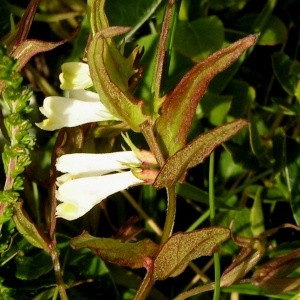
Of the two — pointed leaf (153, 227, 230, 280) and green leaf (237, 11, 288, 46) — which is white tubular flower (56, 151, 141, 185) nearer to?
pointed leaf (153, 227, 230, 280)

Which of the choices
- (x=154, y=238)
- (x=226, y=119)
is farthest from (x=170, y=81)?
(x=154, y=238)

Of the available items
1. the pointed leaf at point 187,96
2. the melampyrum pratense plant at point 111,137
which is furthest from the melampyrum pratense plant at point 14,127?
the pointed leaf at point 187,96

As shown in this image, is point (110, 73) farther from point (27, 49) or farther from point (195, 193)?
point (195, 193)

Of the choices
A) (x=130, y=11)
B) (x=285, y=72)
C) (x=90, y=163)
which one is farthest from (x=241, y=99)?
(x=90, y=163)

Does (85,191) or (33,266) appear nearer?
(85,191)

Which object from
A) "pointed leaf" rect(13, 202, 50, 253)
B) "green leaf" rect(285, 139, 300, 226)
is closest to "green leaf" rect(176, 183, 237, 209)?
"green leaf" rect(285, 139, 300, 226)

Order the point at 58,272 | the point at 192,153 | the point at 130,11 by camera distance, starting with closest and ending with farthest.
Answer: the point at 192,153, the point at 58,272, the point at 130,11
